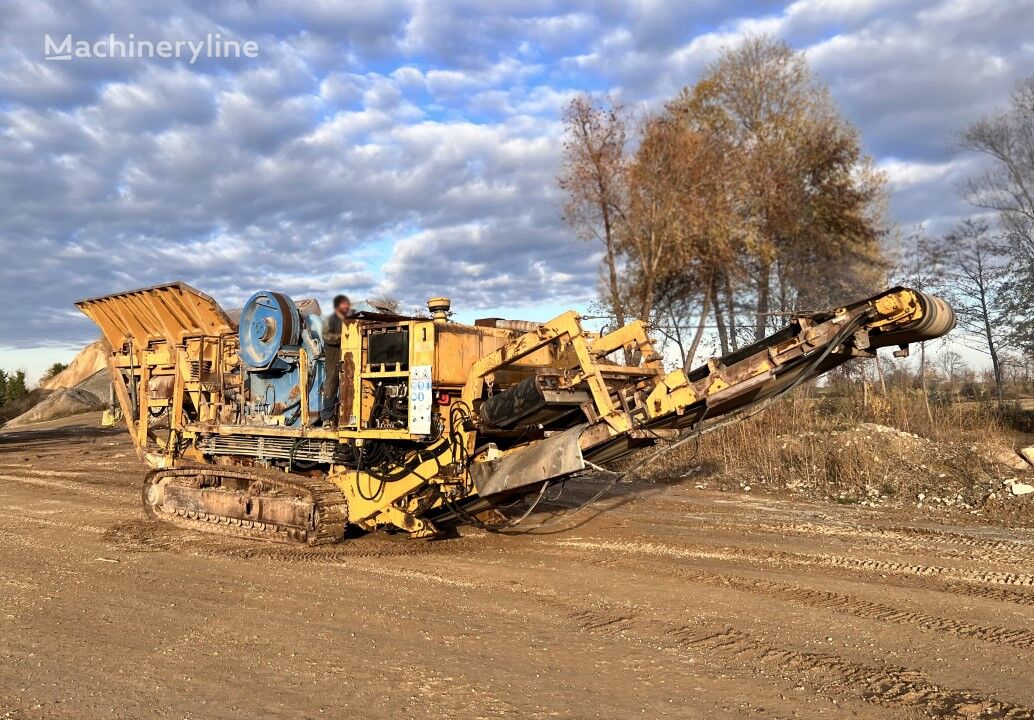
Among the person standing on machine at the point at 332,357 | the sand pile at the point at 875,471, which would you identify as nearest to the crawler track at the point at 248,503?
the person standing on machine at the point at 332,357

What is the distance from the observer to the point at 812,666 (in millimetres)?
4863

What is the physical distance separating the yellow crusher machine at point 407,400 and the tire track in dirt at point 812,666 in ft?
4.97

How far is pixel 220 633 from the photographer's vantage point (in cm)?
554

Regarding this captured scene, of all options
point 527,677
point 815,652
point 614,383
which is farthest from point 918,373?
point 527,677

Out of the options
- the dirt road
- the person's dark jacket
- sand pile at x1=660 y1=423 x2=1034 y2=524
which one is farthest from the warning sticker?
sand pile at x1=660 y1=423 x2=1034 y2=524

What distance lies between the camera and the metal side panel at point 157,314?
10.3 m

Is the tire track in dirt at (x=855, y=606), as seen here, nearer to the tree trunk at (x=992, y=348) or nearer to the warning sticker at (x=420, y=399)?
the warning sticker at (x=420, y=399)

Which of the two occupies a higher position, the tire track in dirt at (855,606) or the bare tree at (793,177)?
the bare tree at (793,177)

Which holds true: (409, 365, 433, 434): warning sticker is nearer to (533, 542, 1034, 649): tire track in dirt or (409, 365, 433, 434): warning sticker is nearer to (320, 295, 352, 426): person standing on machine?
(320, 295, 352, 426): person standing on machine

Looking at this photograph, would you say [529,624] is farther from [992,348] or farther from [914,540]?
[992,348]

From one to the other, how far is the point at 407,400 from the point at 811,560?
13.7ft

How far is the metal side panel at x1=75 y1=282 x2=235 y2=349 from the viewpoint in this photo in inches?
404

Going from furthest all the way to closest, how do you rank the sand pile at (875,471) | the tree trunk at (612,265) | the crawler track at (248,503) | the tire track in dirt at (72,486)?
the tree trunk at (612,265)
the tire track in dirt at (72,486)
the sand pile at (875,471)
the crawler track at (248,503)

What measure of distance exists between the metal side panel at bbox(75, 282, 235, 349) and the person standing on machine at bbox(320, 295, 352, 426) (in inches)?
87.8
